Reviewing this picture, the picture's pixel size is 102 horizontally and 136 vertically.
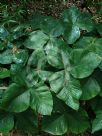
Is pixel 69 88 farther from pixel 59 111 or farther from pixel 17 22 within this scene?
pixel 17 22

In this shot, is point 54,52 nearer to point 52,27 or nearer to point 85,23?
point 52,27

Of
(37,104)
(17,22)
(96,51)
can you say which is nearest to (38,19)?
(17,22)

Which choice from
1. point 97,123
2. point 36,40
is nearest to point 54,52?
point 36,40

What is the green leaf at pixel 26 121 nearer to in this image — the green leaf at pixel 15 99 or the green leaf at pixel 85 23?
the green leaf at pixel 15 99

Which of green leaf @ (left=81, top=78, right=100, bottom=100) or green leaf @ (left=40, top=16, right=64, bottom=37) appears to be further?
green leaf @ (left=40, top=16, right=64, bottom=37)

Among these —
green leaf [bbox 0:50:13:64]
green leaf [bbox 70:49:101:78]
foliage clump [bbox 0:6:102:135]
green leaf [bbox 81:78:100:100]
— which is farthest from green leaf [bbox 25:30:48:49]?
green leaf [bbox 81:78:100:100]

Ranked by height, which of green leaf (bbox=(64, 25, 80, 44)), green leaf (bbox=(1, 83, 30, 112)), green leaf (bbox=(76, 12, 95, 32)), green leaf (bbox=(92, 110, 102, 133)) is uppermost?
green leaf (bbox=(76, 12, 95, 32))

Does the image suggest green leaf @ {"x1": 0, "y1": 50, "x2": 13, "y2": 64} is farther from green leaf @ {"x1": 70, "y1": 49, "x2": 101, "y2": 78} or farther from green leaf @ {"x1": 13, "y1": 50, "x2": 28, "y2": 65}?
green leaf @ {"x1": 70, "y1": 49, "x2": 101, "y2": 78}
